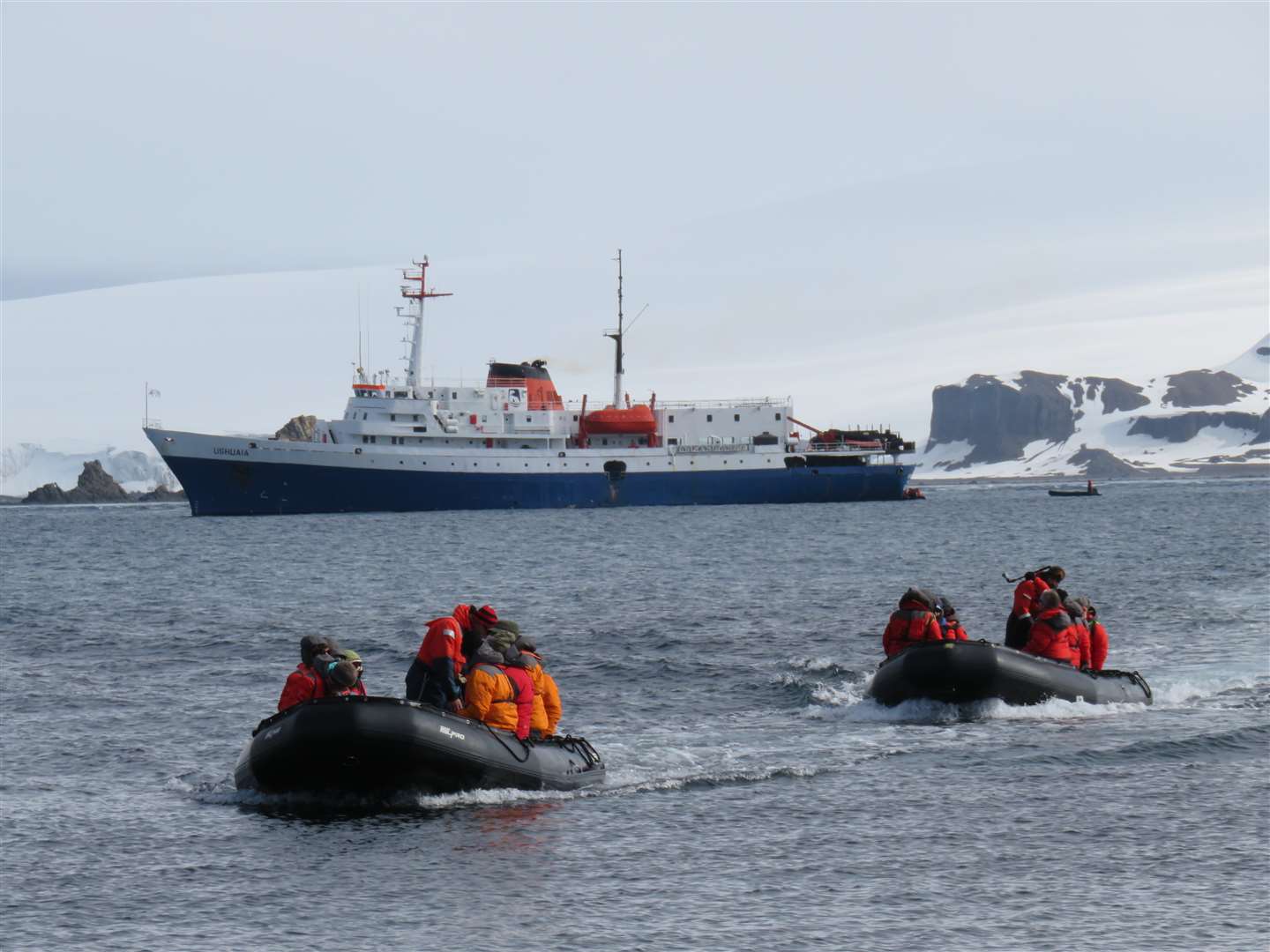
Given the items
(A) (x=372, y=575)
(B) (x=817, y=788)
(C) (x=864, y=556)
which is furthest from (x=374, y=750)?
(C) (x=864, y=556)

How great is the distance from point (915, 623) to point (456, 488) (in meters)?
72.7

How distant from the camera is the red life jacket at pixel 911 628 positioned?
21266 millimetres

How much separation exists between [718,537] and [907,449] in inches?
1621

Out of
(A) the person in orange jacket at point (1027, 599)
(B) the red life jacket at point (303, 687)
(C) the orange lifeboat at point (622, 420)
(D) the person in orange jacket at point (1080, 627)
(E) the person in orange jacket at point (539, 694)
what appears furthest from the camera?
(C) the orange lifeboat at point (622, 420)

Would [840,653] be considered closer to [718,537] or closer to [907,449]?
[718,537]

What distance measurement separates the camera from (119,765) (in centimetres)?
1853

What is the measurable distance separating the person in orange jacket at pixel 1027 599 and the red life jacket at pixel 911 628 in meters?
1.02

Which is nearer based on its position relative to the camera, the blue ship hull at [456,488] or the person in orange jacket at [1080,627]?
the person in orange jacket at [1080,627]

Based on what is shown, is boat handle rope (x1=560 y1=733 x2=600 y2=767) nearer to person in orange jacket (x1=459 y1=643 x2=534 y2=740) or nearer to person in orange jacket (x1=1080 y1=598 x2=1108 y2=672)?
person in orange jacket (x1=459 y1=643 x2=534 y2=740)

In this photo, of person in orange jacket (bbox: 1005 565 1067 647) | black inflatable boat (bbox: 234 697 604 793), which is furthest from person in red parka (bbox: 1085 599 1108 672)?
black inflatable boat (bbox: 234 697 604 793)

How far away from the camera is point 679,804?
52.8ft

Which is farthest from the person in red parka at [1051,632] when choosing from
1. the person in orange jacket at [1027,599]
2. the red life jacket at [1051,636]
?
the person in orange jacket at [1027,599]

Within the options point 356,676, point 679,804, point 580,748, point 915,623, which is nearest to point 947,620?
point 915,623

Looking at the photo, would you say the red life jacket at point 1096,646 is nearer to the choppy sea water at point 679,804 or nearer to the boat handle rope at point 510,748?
the choppy sea water at point 679,804
